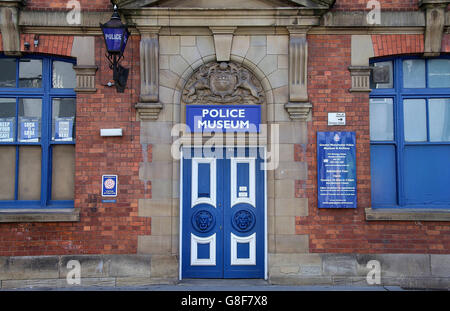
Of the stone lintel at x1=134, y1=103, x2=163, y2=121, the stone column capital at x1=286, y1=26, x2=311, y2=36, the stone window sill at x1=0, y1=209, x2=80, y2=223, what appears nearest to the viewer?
the stone window sill at x1=0, y1=209, x2=80, y2=223

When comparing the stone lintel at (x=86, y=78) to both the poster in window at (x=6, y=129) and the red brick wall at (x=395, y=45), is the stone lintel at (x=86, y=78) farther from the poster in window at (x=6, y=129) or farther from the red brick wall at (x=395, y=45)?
the red brick wall at (x=395, y=45)

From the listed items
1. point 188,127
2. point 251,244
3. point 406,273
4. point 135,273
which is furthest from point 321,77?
A: point 135,273

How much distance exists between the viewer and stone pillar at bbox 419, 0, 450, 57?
7395 millimetres

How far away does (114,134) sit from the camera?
736 centimetres

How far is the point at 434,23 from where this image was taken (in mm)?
7438

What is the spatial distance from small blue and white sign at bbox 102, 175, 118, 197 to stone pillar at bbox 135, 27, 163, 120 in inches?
47.9

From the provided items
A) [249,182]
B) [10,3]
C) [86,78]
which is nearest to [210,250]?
[249,182]

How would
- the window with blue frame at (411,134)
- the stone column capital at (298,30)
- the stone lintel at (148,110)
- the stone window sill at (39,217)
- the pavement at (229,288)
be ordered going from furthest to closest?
the window with blue frame at (411,134) → the stone column capital at (298,30) → the stone lintel at (148,110) → the stone window sill at (39,217) → the pavement at (229,288)

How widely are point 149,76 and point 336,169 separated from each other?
12.4 ft

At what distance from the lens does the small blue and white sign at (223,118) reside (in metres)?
7.44

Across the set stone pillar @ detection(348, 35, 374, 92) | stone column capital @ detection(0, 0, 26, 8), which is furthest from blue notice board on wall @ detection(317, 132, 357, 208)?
stone column capital @ detection(0, 0, 26, 8)

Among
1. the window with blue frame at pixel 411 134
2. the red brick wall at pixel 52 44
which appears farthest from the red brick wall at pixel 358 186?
the red brick wall at pixel 52 44

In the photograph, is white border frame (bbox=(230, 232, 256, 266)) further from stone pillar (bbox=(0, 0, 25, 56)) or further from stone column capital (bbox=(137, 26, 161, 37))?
stone pillar (bbox=(0, 0, 25, 56))

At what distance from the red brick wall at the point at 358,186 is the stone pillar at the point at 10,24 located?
539 cm
